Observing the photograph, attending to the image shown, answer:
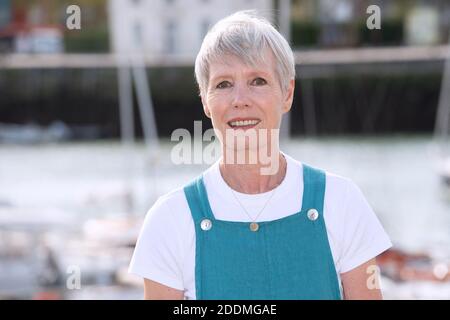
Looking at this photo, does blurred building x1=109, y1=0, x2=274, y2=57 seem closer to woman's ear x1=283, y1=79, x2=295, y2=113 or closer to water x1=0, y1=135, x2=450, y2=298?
water x1=0, y1=135, x2=450, y2=298

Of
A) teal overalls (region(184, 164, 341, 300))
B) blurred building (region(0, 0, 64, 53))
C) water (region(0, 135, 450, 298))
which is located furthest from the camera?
blurred building (region(0, 0, 64, 53))

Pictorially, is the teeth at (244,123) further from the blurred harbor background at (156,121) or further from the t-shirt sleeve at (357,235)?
the blurred harbor background at (156,121)

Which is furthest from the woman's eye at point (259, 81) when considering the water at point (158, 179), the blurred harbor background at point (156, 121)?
the water at point (158, 179)

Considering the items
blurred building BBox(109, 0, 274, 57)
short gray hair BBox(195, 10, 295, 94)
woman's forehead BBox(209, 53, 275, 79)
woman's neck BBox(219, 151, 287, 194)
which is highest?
blurred building BBox(109, 0, 274, 57)

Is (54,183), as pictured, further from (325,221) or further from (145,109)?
(325,221)

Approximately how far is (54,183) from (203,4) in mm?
10342

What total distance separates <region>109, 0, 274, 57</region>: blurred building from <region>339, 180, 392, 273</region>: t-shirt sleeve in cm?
3001

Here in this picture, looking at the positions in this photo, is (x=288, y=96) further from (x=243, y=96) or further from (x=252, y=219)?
(x=252, y=219)

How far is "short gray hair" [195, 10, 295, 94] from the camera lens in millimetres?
1929

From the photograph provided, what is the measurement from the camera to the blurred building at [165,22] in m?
35.0

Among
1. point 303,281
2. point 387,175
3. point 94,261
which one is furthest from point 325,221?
point 387,175

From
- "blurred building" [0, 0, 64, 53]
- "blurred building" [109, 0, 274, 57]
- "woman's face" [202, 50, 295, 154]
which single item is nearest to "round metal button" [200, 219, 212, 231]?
"woman's face" [202, 50, 295, 154]

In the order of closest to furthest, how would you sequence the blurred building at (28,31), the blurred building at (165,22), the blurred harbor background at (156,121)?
the blurred harbor background at (156,121) → the blurred building at (165,22) → the blurred building at (28,31)

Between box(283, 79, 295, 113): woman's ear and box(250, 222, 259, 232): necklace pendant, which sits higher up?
box(283, 79, 295, 113): woman's ear
